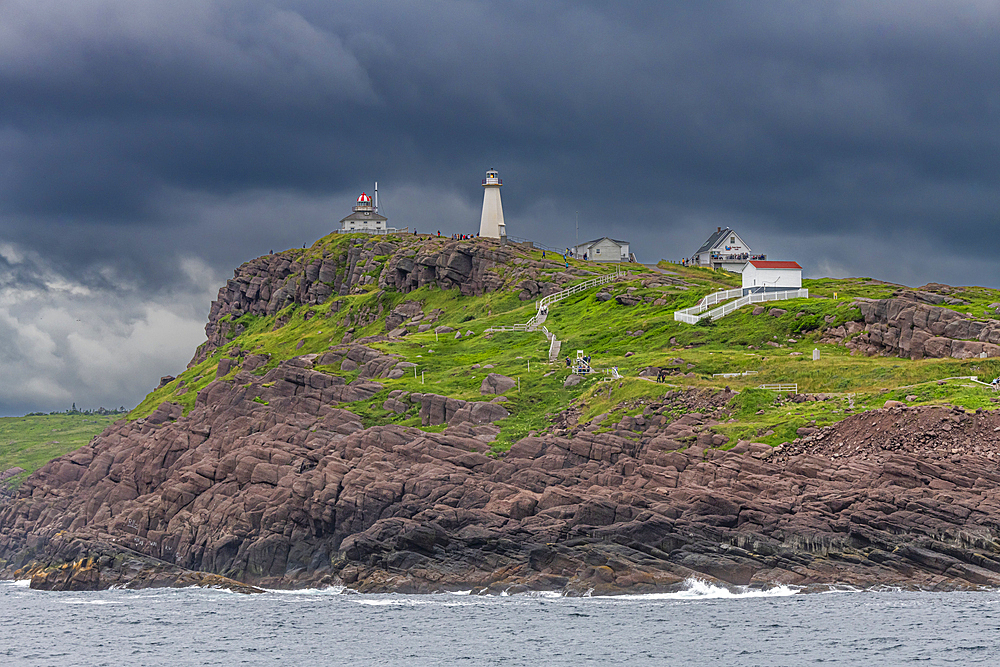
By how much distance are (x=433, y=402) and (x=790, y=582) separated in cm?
4274

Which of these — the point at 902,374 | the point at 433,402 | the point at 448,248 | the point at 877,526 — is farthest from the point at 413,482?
the point at 448,248

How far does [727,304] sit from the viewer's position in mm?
125500

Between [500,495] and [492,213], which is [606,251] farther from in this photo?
[500,495]

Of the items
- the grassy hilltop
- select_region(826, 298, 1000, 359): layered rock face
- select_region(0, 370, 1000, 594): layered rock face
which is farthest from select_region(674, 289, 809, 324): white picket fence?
select_region(0, 370, 1000, 594): layered rock face

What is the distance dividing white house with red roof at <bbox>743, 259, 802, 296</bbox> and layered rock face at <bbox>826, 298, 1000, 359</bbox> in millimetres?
19024

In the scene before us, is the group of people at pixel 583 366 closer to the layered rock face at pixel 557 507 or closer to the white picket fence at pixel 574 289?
the layered rock face at pixel 557 507

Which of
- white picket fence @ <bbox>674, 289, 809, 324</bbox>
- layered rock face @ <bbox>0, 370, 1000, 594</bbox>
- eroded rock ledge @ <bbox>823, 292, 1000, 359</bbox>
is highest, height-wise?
white picket fence @ <bbox>674, 289, 809, 324</bbox>

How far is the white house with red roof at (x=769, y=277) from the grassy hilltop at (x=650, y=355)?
3.91m

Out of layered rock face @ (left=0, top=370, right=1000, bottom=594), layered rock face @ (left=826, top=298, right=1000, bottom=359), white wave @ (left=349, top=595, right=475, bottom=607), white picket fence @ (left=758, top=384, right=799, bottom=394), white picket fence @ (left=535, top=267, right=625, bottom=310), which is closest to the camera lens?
layered rock face @ (left=0, top=370, right=1000, bottom=594)

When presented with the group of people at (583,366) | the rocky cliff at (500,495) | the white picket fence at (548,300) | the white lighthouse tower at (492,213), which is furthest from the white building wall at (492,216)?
the group of people at (583,366)

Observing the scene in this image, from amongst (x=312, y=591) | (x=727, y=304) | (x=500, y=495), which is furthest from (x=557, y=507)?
(x=727, y=304)

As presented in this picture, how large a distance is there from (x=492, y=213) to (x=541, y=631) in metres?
134

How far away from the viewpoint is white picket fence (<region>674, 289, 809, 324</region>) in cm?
12431

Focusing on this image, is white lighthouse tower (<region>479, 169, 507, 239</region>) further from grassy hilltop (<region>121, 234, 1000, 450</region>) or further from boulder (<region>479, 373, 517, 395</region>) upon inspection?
boulder (<region>479, 373, 517, 395</region>)
